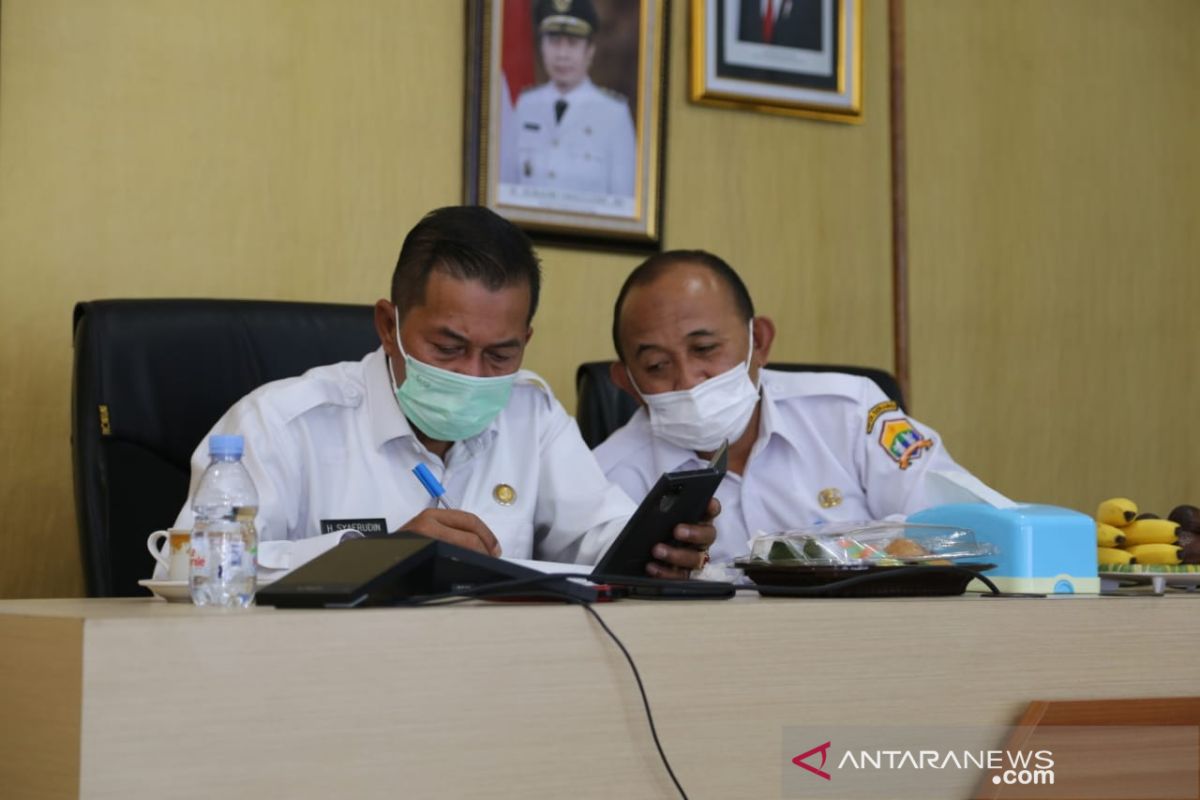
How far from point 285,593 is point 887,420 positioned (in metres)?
1.57

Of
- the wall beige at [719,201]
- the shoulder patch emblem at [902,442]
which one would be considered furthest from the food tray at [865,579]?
the wall beige at [719,201]

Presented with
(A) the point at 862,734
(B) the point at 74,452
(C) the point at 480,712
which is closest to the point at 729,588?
(A) the point at 862,734

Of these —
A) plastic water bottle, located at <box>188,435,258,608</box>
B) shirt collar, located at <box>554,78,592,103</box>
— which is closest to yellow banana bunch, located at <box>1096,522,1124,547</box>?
plastic water bottle, located at <box>188,435,258,608</box>

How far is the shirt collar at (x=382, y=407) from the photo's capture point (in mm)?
1921

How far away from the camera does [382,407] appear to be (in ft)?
6.33

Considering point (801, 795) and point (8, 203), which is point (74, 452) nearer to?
point (8, 203)

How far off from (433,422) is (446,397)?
0.05 meters

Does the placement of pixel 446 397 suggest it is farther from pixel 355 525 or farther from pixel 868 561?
pixel 868 561

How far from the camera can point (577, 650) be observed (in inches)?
40.5

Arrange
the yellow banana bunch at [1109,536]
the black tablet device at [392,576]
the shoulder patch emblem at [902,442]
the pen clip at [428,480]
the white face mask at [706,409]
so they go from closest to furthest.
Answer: the black tablet device at [392,576]
the pen clip at [428,480]
the yellow banana bunch at [1109,536]
the white face mask at [706,409]
the shoulder patch emblem at [902,442]

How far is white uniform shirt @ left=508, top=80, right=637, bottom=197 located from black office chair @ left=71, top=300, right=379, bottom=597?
A: 3.02 ft

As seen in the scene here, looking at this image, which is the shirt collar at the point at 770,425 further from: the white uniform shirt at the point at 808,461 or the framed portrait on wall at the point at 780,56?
the framed portrait on wall at the point at 780,56

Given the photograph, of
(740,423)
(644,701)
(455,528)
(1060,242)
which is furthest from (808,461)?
(644,701)

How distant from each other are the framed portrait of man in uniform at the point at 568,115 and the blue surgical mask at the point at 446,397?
0.92 m
